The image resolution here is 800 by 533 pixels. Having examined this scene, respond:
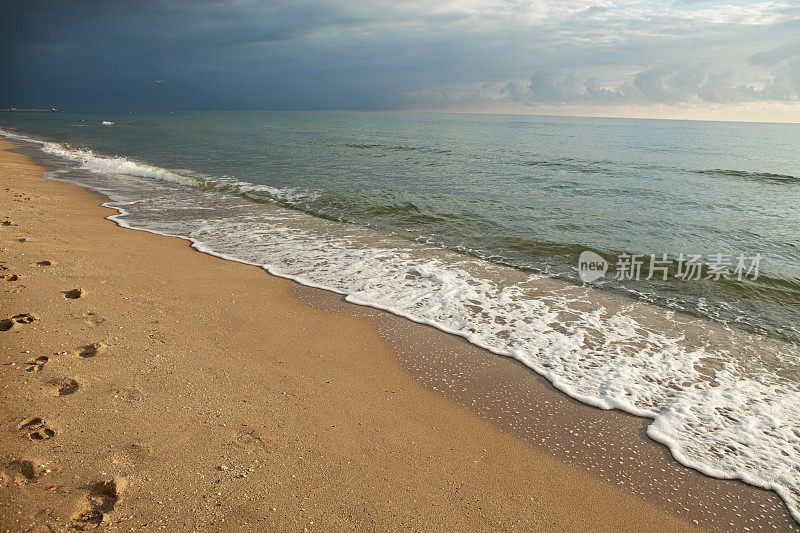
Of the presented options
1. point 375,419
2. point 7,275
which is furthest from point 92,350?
point 375,419

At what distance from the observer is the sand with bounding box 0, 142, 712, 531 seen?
2.91 metres

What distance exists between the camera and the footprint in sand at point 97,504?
2.64 m

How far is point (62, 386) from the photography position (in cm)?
390

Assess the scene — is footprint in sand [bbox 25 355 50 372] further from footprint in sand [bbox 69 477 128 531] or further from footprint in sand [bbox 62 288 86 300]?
footprint in sand [bbox 69 477 128 531]

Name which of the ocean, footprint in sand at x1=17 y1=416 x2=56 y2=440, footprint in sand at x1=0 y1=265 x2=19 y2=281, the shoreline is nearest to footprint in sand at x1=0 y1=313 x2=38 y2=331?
the shoreline

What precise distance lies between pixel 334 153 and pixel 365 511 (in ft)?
109

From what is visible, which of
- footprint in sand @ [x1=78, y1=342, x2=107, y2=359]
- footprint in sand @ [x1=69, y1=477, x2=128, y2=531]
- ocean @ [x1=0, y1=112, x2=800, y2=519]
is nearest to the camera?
footprint in sand @ [x1=69, y1=477, x2=128, y2=531]

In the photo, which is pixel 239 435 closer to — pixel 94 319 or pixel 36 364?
pixel 36 364

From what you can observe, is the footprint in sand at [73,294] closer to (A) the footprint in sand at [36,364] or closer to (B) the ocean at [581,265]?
(A) the footprint in sand at [36,364]

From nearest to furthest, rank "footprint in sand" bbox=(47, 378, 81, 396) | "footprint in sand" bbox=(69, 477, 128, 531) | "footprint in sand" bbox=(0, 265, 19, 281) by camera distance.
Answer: "footprint in sand" bbox=(69, 477, 128, 531) → "footprint in sand" bbox=(47, 378, 81, 396) → "footprint in sand" bbox=(0, 265, 19, 281)

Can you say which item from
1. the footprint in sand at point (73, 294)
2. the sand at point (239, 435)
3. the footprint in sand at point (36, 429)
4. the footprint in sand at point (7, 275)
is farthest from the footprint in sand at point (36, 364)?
the footprint in sand at point (7, 275)

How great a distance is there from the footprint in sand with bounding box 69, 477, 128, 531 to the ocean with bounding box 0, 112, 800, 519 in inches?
163

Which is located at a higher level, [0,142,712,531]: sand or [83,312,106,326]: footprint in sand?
[83,312,106,326]: footprint in sand

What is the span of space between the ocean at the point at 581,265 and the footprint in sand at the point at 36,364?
396cm
